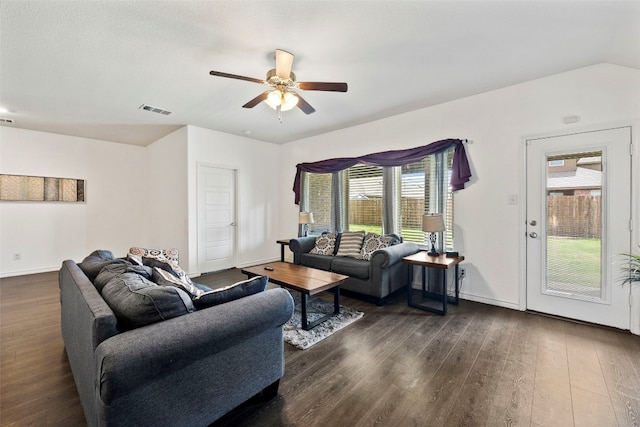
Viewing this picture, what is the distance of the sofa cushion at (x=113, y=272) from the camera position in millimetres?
1736

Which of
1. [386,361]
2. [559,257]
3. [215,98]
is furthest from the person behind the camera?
[215,98]

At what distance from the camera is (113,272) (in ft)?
5.97

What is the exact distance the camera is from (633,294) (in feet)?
8.61

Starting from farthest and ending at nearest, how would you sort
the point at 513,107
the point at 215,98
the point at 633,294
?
the point at 215,98 → the point at 513,107 → the point at 633,294

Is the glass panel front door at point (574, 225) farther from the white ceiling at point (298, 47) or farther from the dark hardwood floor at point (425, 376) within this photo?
the white ceiling at point (298, 47)

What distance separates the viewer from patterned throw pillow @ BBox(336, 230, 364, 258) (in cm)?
412

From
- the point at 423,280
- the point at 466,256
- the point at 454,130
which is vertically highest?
the point at 454,130

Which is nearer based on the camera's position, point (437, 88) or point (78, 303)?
point (78, 303)

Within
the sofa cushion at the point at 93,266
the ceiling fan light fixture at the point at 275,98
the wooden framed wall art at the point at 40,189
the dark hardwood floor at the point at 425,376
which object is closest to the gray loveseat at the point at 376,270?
the dark hardwood floor at the point at 425,376

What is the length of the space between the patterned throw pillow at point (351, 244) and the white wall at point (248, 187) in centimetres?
220

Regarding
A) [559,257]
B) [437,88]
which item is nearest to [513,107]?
[437,88]

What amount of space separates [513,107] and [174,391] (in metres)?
4.13

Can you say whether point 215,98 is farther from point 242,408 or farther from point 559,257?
point 559,257

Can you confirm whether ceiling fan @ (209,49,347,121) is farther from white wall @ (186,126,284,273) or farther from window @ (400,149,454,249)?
white wall @ (186,126,284,273)
